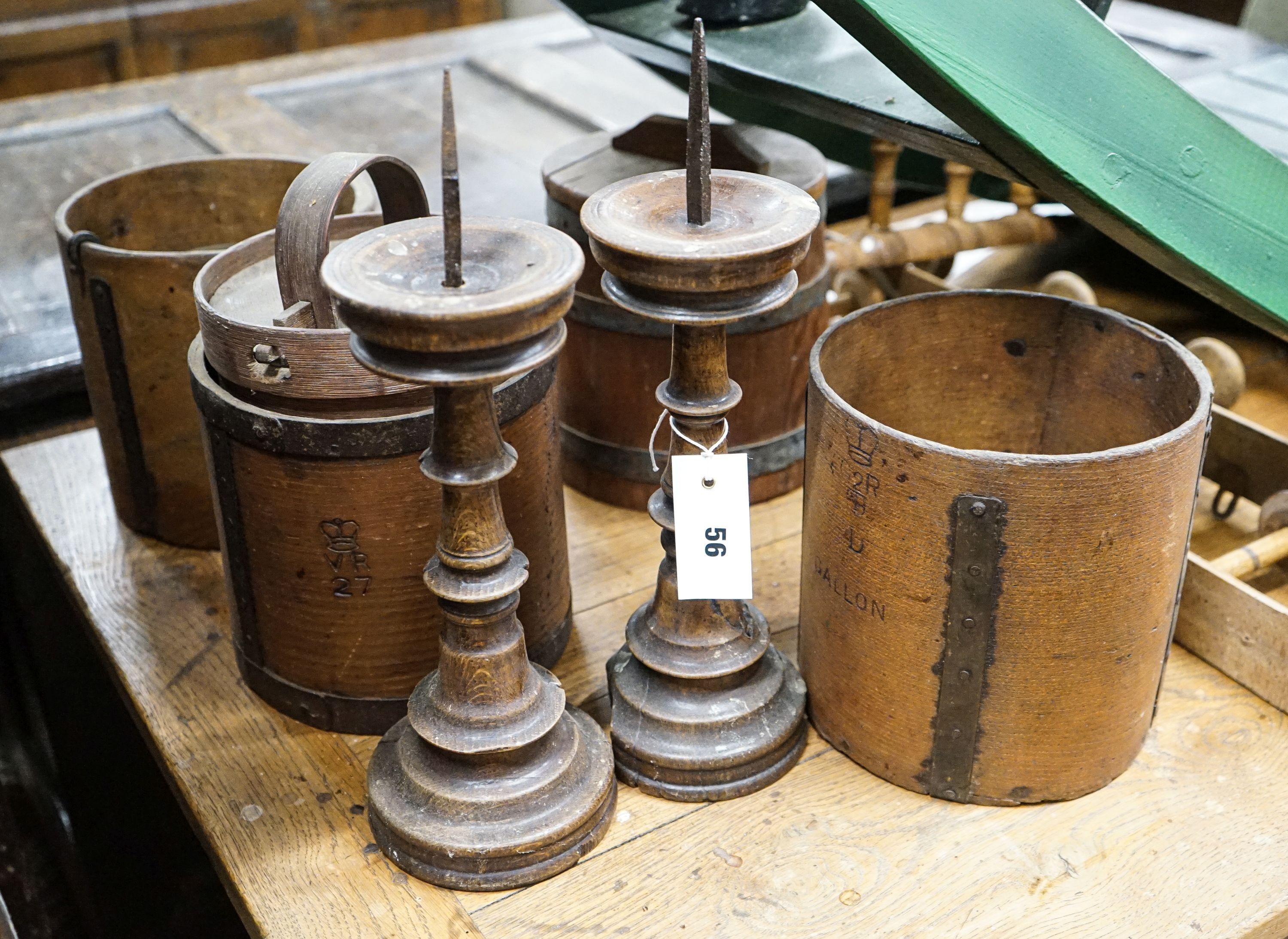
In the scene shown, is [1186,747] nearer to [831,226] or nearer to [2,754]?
[831,226]

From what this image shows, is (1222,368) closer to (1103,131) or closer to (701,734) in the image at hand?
(1103,131)

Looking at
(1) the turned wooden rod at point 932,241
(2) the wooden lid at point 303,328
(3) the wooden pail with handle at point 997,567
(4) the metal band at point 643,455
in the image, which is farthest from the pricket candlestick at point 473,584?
(1) the turned wooden rod at point 932,241

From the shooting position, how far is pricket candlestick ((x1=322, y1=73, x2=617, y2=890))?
0.71 metres

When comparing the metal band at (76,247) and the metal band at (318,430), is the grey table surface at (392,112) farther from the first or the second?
the metal band at (318,430)

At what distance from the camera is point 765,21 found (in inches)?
Answer: 51.5

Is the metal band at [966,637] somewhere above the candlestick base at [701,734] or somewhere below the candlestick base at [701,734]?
above

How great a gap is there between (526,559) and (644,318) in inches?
16.3

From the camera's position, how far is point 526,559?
33.8 inches

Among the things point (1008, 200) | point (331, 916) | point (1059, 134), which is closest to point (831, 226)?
point (1008, 200)

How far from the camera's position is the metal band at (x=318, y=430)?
0.89 metres

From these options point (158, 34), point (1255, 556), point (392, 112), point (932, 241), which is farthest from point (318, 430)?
point (158, 34)

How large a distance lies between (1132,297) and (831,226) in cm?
46

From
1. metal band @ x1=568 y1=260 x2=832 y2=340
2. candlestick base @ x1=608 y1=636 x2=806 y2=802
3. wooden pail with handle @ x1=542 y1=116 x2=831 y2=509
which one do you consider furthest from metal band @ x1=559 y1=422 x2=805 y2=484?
candlestick base @ x1=608 y1=636 x2=806 y2=802

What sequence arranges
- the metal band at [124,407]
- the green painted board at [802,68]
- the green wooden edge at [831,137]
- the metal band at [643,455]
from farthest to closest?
the green wooden edge at [831,137], the metal band at [643,455], the metal band at [124,407], the green painted board at [802,68]
